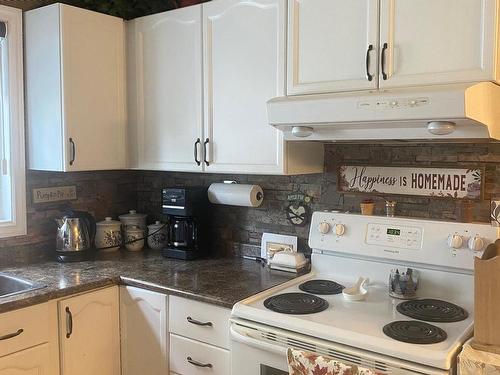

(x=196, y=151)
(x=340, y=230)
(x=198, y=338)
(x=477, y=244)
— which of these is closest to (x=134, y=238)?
(x=196, y=151)

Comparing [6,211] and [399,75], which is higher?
[399,75]

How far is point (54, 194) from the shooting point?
2.71 meters

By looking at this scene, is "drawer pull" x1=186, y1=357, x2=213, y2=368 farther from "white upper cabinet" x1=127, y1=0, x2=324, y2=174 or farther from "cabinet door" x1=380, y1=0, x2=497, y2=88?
"cabinet door" x1=380, y1=0, x2=497, y2=88

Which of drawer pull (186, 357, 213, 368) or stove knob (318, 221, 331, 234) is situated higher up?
stove knob (318, 221, 331, 234)

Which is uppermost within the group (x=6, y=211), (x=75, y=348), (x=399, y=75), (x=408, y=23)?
(x=408, y=23)

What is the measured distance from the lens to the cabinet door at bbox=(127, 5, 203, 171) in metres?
2.40

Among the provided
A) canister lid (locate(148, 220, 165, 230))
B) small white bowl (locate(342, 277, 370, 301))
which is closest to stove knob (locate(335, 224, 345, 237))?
small white bowl (locate(342, 277, 370, 301))

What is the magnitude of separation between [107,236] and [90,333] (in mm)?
701

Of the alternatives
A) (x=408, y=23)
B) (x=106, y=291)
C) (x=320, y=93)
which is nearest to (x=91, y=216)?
(x=106, y=291)

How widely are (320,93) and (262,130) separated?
309 mm

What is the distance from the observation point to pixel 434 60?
1.74 metres

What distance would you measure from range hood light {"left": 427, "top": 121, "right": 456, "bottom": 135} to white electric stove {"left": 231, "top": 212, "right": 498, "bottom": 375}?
426mm

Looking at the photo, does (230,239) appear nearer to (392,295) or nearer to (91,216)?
(91,216)

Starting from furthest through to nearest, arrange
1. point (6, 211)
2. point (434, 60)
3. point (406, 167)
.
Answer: point (6, 211), point (406, 167), point (434, 60)
